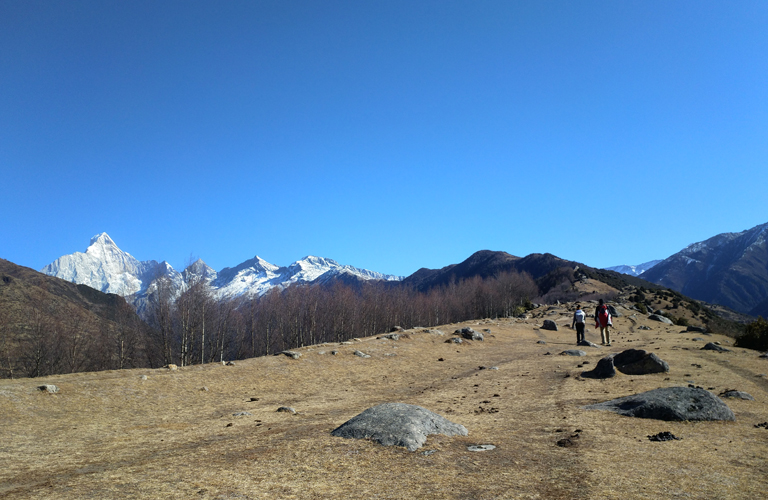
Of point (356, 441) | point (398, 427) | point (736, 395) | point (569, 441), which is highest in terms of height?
point (398, 427)

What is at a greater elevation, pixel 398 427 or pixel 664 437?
pixel 398 427

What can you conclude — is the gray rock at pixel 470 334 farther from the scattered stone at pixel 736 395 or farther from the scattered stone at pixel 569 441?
the scattered stone at pixel 569 441

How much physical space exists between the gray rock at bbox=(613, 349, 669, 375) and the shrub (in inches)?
559

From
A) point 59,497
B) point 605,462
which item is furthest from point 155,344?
point 605,462

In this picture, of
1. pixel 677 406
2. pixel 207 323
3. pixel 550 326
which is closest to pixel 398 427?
pixel 677 406

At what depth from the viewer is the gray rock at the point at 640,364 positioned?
56.7ft

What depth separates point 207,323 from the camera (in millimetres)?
60375

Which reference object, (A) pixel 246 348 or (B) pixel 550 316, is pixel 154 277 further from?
(B) pixel 550 316

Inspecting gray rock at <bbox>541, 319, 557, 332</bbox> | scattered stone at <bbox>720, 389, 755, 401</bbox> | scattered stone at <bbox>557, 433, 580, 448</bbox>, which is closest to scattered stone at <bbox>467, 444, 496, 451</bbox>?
scattered stone at <bbox>557, 433, 580, 448</bbox>

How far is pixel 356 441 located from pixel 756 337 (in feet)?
101

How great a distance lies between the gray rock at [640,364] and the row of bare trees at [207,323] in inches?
1654

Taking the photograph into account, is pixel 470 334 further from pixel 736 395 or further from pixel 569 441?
pixel 569 441

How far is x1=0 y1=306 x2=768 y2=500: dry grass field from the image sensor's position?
6.83 metres

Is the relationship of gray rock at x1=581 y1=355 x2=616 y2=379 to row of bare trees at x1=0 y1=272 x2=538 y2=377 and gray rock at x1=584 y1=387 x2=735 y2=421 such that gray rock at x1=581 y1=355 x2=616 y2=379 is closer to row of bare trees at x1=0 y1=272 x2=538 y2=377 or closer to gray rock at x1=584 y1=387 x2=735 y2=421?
gray rock at x1=584 y1=387 x2=735 y2=421
